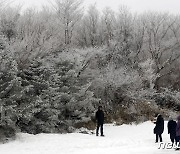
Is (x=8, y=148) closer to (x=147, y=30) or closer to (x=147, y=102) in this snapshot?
(x=147, y=102)

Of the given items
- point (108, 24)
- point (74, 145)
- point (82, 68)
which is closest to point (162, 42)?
point (108, 24)

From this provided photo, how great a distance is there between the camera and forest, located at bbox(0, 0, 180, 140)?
18766mm

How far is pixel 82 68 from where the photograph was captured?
24.5m

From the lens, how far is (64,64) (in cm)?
2264

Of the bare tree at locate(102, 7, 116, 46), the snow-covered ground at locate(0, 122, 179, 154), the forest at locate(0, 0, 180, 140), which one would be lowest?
the snow-covered ground at locate(0, 122, 179, 154)

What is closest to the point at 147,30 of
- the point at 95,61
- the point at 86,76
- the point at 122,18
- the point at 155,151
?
the point at 122,18

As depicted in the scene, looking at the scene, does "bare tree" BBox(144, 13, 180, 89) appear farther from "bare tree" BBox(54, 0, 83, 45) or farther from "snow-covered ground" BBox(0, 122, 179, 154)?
"snow-covered ground" BBox(0, 122, 179, 154)

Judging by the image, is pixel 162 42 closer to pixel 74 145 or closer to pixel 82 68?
pixel 82 68

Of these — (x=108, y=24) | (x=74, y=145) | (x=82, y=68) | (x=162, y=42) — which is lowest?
(x=74, y=145)

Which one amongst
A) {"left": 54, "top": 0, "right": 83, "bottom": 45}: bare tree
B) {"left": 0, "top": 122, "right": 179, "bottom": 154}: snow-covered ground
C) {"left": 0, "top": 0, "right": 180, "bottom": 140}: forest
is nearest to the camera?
{"left": 0, "top": 122, "right": 179, "bottom": 154}: snow-covered ground

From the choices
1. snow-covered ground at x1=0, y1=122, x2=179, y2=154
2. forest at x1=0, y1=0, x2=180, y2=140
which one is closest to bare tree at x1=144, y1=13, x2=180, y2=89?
forest at x1=0, y1=0, x2=180, y2=140

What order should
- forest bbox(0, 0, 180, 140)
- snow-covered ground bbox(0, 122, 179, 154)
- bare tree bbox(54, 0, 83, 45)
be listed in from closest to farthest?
snow-covered ground bbox(0, 122, 179, 154) → forest bbox(0, 0, 180, 140) → bare tree bbox(54, 0, 83, 45)

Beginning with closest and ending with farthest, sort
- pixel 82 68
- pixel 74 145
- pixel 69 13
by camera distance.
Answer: pixel 74 145 < pixel 82 68 < pixel 69 13

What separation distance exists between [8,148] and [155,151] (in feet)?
20.9
